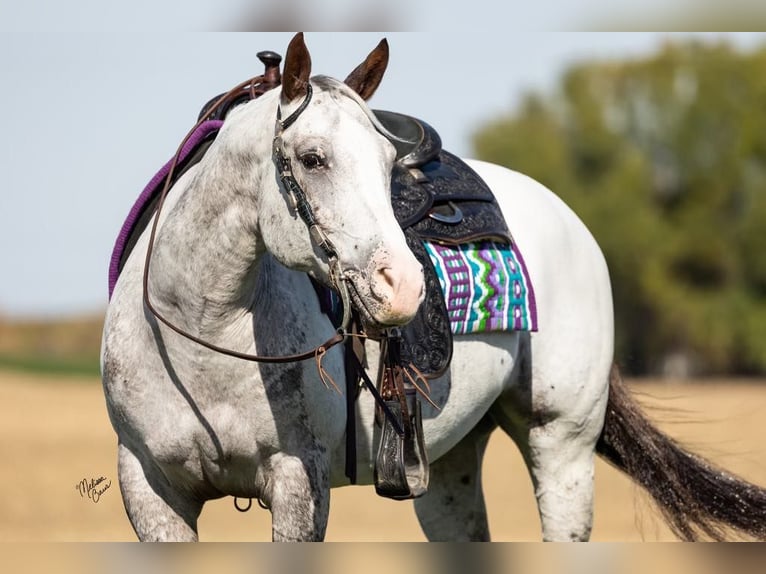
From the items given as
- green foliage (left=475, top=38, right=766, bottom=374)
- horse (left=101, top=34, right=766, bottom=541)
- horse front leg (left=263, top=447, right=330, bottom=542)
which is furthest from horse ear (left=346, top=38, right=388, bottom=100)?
green foliage (left=475, top=38, right=766, bottom=374)

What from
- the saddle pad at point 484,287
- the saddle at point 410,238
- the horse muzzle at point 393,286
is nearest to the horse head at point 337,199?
the horse muzzle at point 393,286

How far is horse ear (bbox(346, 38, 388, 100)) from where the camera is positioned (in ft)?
12.2

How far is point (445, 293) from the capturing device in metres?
4.64

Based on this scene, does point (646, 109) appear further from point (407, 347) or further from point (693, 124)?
point (407, 347)

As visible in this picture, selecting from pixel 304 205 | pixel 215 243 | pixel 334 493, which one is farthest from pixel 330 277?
pixel 334 493

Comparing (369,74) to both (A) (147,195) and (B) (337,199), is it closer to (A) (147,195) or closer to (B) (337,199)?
(B) (337,199)

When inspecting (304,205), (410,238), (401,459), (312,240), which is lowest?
(401,459)

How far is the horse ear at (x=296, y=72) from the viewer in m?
3.43

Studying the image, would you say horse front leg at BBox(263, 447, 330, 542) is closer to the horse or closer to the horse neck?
the horse

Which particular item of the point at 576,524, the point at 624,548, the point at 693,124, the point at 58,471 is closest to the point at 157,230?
the point at 624,548

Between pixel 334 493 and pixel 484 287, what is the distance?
27.2ft

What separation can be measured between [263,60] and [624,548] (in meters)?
2.16

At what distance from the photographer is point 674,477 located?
5449 millimetres

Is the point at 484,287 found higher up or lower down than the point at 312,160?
lower down
